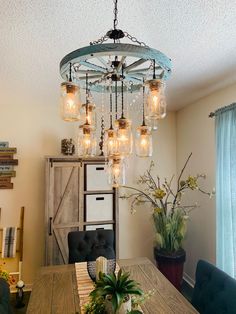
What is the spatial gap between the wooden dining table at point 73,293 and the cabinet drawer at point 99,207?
1032mm

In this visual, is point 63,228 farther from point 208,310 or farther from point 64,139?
point 208,310

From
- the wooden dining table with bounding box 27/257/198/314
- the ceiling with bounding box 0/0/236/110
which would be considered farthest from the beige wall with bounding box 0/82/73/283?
the wooden dining table with bounding box 27/257/198/314

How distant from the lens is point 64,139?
11.8 feet

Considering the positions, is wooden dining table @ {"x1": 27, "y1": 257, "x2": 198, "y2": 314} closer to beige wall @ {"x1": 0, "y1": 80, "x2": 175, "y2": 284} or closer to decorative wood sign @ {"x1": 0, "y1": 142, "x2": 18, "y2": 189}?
beige wall @ {"x1": 0, "y1": 80, "x2": 175, "y2": 284}

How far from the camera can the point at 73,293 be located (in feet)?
6.07

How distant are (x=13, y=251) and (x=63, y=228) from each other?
72 centimetres

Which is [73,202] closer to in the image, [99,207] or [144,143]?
[99,207]

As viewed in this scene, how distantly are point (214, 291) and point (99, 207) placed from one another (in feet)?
6.23

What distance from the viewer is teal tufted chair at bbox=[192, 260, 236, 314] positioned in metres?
1.60

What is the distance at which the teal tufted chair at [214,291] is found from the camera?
1598 mm

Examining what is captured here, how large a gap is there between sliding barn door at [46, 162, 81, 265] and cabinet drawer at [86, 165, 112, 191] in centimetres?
14

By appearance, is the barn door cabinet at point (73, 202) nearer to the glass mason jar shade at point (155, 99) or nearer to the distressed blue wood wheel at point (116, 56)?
the distressed blue wood wheel at point (116, 56)

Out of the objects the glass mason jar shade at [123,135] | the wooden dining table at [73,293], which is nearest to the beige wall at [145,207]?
the wooden dining table at [73,293]

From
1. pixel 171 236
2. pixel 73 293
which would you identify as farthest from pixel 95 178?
pixel 73 293
